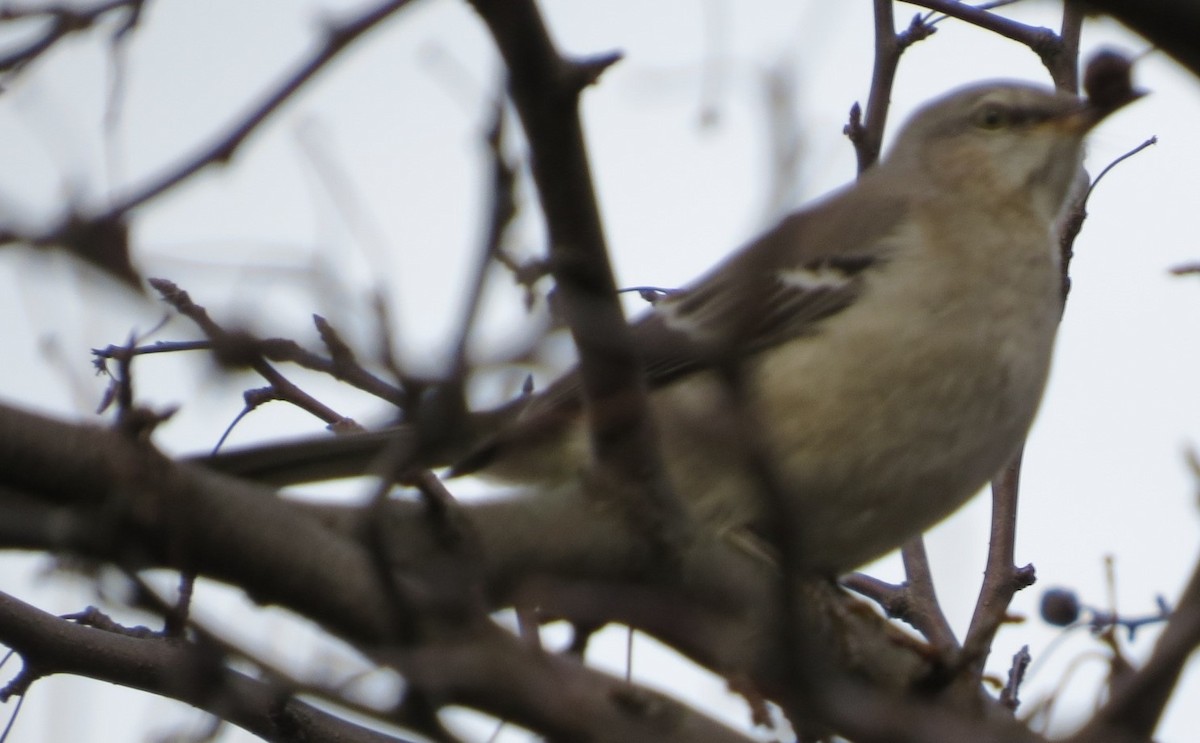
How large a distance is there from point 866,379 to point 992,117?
6.06ft

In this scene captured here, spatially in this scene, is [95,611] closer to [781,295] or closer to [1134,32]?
[781,295]

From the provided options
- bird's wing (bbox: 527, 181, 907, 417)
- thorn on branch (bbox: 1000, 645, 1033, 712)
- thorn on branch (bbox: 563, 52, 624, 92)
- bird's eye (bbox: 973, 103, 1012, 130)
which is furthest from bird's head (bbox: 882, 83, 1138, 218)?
thorn on branch (bbox: 563, 52, 624, 92)

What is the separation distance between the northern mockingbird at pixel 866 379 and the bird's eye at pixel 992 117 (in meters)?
0.33

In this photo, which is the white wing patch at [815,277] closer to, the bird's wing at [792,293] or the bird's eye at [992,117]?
the bird's wing at [792,293]

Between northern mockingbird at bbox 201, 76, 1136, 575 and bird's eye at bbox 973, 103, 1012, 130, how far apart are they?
0.33 metres

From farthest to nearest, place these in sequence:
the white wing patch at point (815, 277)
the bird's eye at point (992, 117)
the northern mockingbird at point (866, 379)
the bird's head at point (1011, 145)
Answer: the bird's eye at point (992, 117) → the bird's head at point (1011, 145) → the white wing patch at point (815, 277) → the northern mockingbird at point (866, 379)

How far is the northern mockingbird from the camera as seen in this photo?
4.66 meters

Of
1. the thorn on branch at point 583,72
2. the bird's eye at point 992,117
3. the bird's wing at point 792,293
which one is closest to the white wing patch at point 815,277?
the bird's wing at point 792,293

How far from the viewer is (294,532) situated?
2691 millimetres

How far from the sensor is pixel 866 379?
490 centimetres

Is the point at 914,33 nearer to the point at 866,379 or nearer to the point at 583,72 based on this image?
the point at 866,379

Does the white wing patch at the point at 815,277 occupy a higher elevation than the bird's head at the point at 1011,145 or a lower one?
lower

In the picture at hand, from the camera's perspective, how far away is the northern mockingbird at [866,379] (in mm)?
4660

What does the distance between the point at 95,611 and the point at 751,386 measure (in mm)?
3084
